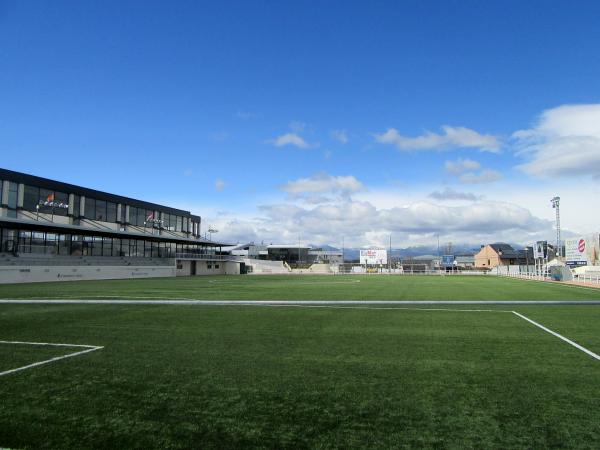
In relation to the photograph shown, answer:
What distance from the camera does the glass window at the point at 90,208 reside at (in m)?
61.1

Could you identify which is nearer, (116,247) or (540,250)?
(540,250)

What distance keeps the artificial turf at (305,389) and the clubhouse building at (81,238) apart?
125 ft

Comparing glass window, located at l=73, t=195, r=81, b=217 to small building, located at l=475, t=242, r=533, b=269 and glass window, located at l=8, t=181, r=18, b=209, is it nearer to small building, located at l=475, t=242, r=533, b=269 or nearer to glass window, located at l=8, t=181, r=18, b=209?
glass window, located at l=8, t=181, r=18, b=209

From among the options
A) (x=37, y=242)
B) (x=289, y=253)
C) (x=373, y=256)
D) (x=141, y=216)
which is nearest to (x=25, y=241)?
(x=37, y=242)

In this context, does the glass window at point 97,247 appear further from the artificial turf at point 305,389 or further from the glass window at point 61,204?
the artificial turf at point 305,389

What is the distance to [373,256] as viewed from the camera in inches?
3583

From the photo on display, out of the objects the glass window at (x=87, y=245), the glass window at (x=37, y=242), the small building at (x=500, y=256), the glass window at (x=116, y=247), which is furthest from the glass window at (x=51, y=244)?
the small building at (x=500, y=256)

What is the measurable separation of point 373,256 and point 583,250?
46.4m

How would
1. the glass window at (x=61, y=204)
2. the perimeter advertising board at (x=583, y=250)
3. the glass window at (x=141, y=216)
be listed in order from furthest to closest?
1. the glass window at (x=141, y=216)
2. the glass window at (x=61, y=204)
3. the perimeter advertising board at (x=583, y=250)

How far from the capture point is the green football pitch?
4723 millimetres

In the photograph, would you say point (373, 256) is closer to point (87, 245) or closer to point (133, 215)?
point (133, 215)

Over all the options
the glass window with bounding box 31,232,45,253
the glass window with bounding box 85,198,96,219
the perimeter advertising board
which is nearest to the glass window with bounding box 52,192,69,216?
the glass window with bounding box 85,198,96,219

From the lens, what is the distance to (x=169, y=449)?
172 inches

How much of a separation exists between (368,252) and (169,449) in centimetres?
8796
